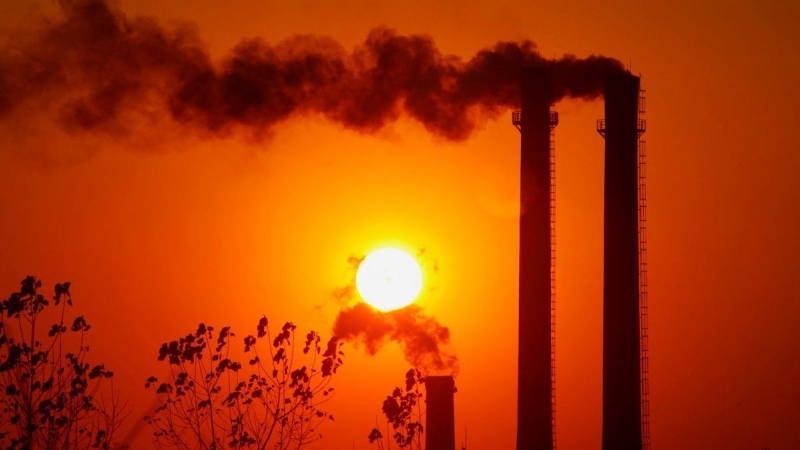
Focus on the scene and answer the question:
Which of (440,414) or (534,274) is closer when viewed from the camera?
(440,414)

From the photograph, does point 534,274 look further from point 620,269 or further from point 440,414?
point 440,414

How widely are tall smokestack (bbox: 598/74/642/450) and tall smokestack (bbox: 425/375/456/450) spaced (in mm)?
5866

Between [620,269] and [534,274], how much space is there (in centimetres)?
236

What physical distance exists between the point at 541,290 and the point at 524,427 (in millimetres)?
3739

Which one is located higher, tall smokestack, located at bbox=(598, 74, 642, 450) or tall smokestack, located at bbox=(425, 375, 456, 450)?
tall smokestack, located at bbox=(598, 74, 642, 450)

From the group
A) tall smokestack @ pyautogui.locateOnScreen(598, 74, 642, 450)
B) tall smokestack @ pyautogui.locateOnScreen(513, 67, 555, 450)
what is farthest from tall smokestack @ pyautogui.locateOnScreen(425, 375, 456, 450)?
tall smokestack @ pyautogui.locateOnScreen(598, 74, 642, 450)

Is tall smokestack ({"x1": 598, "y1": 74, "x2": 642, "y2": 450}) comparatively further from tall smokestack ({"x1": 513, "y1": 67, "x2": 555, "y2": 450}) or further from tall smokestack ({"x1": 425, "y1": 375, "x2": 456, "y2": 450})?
tall smokestack ({"x1": 425, "y1": 375, "x2": 456, "y2": 450})

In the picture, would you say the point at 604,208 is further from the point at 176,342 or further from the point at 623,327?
the point at 176,342

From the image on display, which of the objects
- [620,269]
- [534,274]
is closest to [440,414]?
[534,274]

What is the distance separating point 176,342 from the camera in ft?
81.0

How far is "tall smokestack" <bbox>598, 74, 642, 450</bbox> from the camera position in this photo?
37438 millimetres

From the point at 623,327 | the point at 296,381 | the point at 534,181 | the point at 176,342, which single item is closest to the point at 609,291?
the point at 623,327

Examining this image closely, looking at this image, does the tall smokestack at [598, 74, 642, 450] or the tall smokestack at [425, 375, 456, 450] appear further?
the tall smokestack at [598, 74, 642, 450]

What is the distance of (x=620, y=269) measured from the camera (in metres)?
37.7
